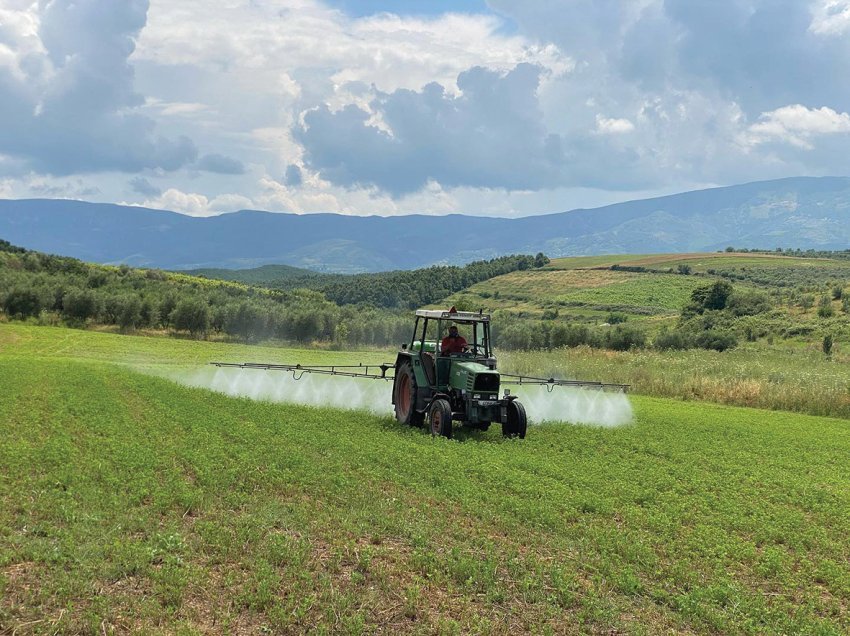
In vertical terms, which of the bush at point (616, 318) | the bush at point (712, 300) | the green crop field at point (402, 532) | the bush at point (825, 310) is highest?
the bush at point (712, 300)

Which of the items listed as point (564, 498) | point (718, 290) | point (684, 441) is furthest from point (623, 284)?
point (564, 498)

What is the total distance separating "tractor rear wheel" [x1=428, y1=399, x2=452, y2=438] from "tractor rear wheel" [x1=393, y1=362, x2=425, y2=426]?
2.80 ft

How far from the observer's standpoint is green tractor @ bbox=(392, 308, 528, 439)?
1791 centimetres

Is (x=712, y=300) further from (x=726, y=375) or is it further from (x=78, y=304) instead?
(x=78, y=304)

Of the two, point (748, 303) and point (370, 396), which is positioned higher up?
point (748, 303)

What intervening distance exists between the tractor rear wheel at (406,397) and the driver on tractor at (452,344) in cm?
110

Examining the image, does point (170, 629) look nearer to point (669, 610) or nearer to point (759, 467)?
point (669, 610)

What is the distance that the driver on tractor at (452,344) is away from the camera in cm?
1939

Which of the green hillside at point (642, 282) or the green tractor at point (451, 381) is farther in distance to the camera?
the green hillside at point (642, 282)

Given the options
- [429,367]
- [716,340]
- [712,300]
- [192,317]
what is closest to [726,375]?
[429,367]

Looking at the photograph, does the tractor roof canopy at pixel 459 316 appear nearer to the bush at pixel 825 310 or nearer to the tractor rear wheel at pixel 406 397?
the tractor rear wheel at pixel 406 397

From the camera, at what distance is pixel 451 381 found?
18922 mm

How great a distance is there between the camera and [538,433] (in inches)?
744

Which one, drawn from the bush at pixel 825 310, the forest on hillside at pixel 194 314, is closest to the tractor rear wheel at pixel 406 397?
the forest on hillside at pixel 194 314
